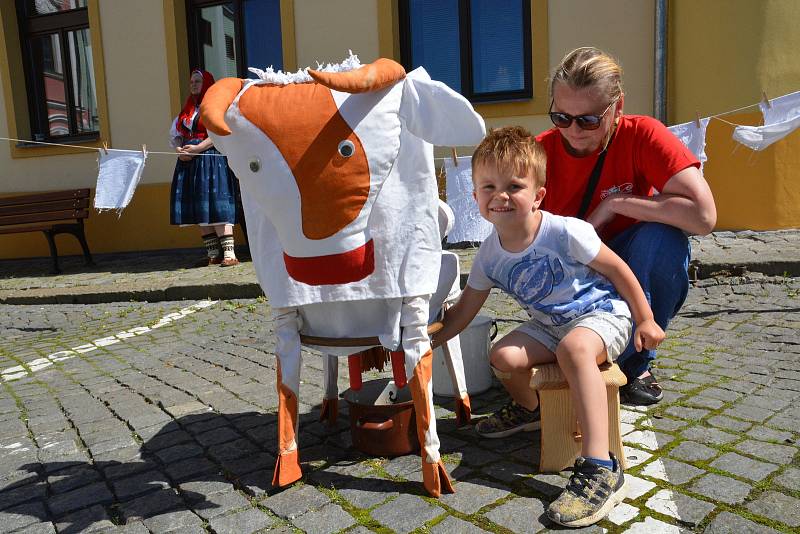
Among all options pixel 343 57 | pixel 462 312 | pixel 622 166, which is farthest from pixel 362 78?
pixel 343 57

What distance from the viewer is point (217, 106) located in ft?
6.76

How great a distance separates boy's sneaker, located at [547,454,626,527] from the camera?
1.98m

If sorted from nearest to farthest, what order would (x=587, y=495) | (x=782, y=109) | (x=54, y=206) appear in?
(x=587, y=495), (x=782, y=109), (x=54, y=206)

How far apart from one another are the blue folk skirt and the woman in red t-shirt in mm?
5036

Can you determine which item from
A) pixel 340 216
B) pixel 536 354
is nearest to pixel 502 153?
pixel 340 216

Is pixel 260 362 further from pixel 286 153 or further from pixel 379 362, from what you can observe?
pixel 286 153

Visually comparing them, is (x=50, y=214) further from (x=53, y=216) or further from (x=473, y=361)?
(x=473, y=361)

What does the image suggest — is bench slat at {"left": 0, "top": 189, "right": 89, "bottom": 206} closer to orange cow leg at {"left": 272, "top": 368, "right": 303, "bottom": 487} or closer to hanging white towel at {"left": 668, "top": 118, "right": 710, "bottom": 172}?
hanging white towel at {"left": 668, "top": 118, "right": 710, "bottom": 172}

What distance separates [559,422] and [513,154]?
96cm

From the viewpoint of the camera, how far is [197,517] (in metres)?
2.19

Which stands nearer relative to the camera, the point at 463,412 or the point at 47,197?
the point at 463,412

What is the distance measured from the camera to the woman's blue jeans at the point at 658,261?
2865 mm

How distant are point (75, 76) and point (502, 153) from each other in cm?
971

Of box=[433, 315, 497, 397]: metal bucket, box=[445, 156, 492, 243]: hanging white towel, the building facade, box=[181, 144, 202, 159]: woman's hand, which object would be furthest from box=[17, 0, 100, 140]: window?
box=[433, 315, 497, 397]: metal bucket
